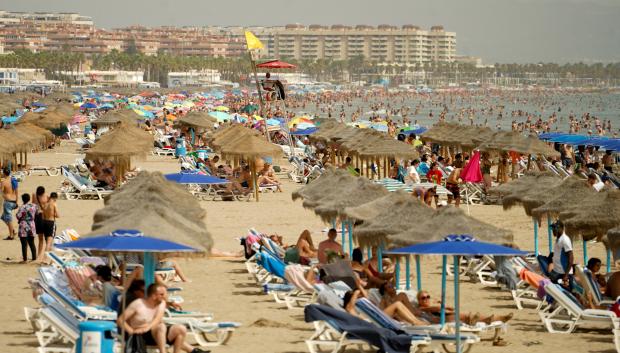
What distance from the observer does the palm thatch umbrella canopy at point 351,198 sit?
13.7 m

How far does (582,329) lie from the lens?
1110cm

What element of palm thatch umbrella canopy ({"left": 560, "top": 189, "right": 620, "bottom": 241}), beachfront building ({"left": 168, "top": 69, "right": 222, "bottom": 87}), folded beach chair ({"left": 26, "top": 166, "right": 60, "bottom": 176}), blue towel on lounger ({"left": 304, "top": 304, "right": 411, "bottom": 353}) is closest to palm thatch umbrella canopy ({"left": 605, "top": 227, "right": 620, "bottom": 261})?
palm thatch umbrella canopy ({"left": 560, "top": 189, "right": 620, "bottom": 241})

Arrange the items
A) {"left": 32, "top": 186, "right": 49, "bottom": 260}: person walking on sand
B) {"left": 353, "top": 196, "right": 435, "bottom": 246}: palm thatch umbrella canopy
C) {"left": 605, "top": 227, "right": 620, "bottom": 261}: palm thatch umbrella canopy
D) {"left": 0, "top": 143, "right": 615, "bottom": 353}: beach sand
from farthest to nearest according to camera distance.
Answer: {"left": 32, "top": 186, "right": 49, "bottom": 260}: person walking on sand
{"left": 605, "top": 227, "right": 620, "bottom": 261}: palm thatch umbrella canopy
{"left": 353, "top": 196, "right": 435, "bottom": 246}: palm thatch umbrella canopy
{"left": 0, "top": 143, "right": 615, "bottom": 353}: beach sand

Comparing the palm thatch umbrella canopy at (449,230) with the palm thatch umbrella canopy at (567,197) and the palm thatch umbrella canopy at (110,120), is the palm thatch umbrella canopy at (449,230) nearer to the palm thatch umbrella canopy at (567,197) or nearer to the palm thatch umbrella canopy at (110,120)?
the palm thatch umbrella canopy at (567,197)

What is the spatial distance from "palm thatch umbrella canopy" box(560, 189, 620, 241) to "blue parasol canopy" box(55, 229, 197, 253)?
5025 mm

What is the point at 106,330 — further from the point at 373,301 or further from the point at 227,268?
the point at 227,268

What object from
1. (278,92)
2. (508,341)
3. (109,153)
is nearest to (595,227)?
(508,341)

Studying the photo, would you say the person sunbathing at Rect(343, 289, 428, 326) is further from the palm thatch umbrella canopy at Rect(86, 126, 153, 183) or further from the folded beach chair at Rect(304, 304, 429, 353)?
the palm thatch umbrella canopy at Rect(86, 126, 153, 183)

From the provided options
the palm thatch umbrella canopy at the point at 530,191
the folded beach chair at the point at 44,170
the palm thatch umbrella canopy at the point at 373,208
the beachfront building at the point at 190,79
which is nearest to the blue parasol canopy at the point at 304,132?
the folded beach chair at the point at 44,170

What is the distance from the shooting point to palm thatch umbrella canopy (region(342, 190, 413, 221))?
1247 cm

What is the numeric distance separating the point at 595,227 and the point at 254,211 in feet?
29.9

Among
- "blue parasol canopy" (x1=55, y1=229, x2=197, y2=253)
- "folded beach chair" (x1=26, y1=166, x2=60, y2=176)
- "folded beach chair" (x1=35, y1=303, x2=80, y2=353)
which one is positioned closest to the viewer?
"blue parasol canopy" (x1=55, y1=229, x2=197, y2=253)

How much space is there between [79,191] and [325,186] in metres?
8.53

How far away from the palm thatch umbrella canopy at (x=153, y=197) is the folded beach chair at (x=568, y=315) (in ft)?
10.9
